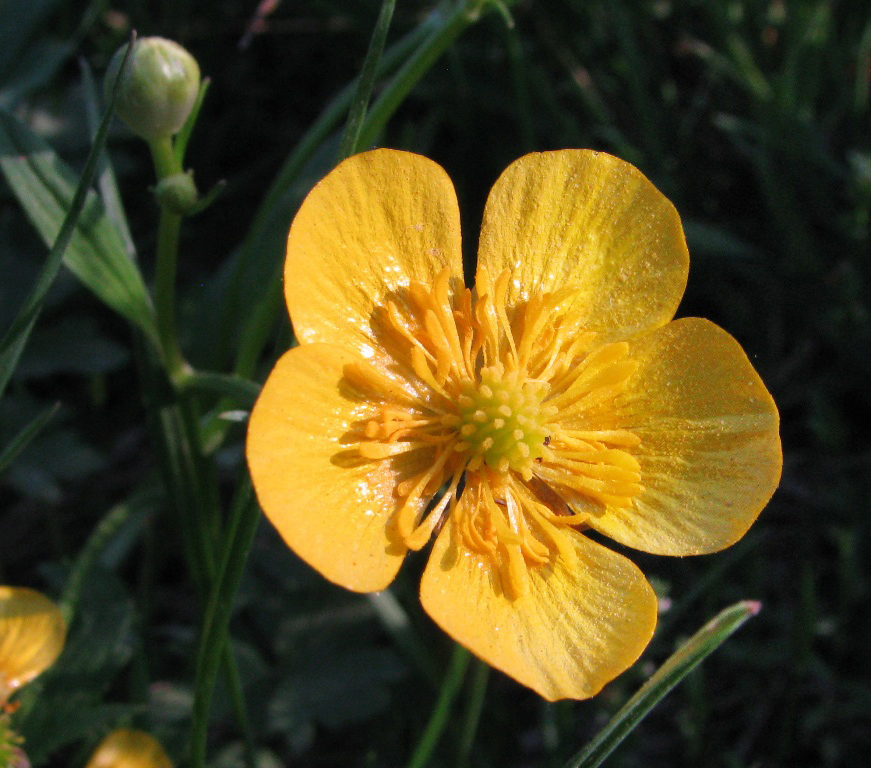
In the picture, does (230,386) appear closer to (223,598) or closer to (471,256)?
(223,598)

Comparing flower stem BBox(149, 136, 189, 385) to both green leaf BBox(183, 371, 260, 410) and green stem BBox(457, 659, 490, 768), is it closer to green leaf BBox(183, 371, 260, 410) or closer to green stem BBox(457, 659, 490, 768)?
green leaf BBox(183, 371, 260, 410)

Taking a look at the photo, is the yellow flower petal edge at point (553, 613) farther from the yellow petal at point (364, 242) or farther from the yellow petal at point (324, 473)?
the yellow petal at point (364, 242)

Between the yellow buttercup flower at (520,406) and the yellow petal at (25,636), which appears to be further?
the yellow petal at (25,636)

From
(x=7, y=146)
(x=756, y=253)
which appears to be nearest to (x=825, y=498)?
(x=756, y=253)

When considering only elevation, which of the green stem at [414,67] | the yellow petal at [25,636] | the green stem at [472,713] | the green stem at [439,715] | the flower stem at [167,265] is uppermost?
the green stem at [414,67]

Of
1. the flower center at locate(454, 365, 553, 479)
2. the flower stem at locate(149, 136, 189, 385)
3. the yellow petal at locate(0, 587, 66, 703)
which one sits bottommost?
the yellow petal at locate(0, 587, 66, 703)

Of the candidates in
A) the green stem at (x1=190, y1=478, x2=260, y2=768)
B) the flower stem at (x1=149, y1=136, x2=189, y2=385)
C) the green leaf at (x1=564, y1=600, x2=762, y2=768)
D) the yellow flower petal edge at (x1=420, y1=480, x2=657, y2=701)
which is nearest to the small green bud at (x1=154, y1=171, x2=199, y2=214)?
the flower stem at (x1=149, y1=136, x2=189, y2=385)

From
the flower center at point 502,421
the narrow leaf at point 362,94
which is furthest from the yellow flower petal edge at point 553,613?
the narrow leaf at point 362,94
